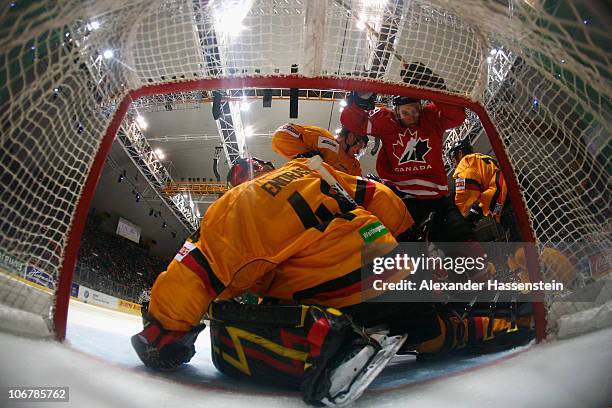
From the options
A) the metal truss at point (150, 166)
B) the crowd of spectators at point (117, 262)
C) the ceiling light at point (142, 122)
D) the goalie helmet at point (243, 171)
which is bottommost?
the crowd of spectators at point (117, 262)

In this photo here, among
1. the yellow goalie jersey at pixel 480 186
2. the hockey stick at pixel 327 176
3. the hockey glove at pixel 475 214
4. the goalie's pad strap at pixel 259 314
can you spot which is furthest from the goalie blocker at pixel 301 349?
the yellow goalie jersey at pixel 480 186

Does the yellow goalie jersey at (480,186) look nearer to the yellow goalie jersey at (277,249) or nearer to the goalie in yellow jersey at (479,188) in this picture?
the goalie in yellow jersey at (479,188)

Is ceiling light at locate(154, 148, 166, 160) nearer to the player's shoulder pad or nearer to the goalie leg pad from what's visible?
the player's shoulder pad

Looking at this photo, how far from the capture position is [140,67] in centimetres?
123

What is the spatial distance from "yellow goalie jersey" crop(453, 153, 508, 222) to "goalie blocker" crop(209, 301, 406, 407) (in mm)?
1542

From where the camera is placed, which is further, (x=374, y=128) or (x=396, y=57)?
(x=374, y=128)

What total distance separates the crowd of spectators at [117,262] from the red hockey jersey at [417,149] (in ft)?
20.4

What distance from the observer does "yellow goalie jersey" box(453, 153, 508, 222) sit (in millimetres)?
2148

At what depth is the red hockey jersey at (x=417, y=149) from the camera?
1.70m

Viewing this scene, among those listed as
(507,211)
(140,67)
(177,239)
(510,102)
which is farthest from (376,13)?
(177,239)

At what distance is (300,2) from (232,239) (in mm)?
771

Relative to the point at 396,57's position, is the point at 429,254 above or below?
below

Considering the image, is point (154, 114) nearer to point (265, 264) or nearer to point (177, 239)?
point (177, 239)

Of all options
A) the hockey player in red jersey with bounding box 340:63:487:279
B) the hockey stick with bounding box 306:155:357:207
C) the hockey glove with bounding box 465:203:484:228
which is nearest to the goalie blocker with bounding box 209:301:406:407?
the hockey stick with bounding box 306:155:357:207
